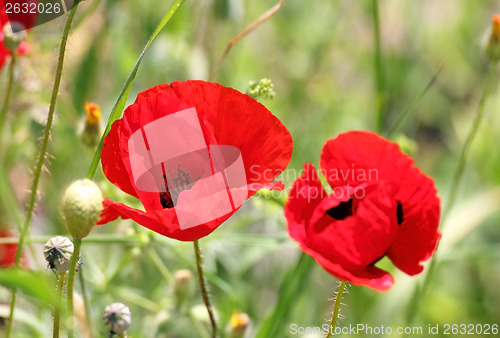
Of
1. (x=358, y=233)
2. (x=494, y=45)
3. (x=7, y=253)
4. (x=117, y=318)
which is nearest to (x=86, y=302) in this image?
(x=117, y=318)

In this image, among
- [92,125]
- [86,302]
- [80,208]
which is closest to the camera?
[80,208]

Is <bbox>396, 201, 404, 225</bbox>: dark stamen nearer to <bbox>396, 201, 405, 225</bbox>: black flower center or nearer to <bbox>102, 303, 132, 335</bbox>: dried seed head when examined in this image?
<bbox>396, 201, 405, 225</bbox>: black flower center

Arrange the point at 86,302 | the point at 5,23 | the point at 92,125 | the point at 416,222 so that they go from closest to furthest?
the point at 416,222
the point at 86,302
the point at 92,125
the point at 5,23

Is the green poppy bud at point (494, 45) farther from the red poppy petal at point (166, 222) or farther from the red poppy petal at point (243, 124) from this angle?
the red poppy petal at point (166, 222)

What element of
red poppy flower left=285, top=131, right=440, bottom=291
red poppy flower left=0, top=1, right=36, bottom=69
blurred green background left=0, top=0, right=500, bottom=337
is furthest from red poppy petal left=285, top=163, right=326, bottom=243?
red poppy flower left=0, top=1, right=36, bottom=69

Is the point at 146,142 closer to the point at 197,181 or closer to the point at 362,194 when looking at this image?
the point at 197,181

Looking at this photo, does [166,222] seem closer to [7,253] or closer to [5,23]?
[5,23]
